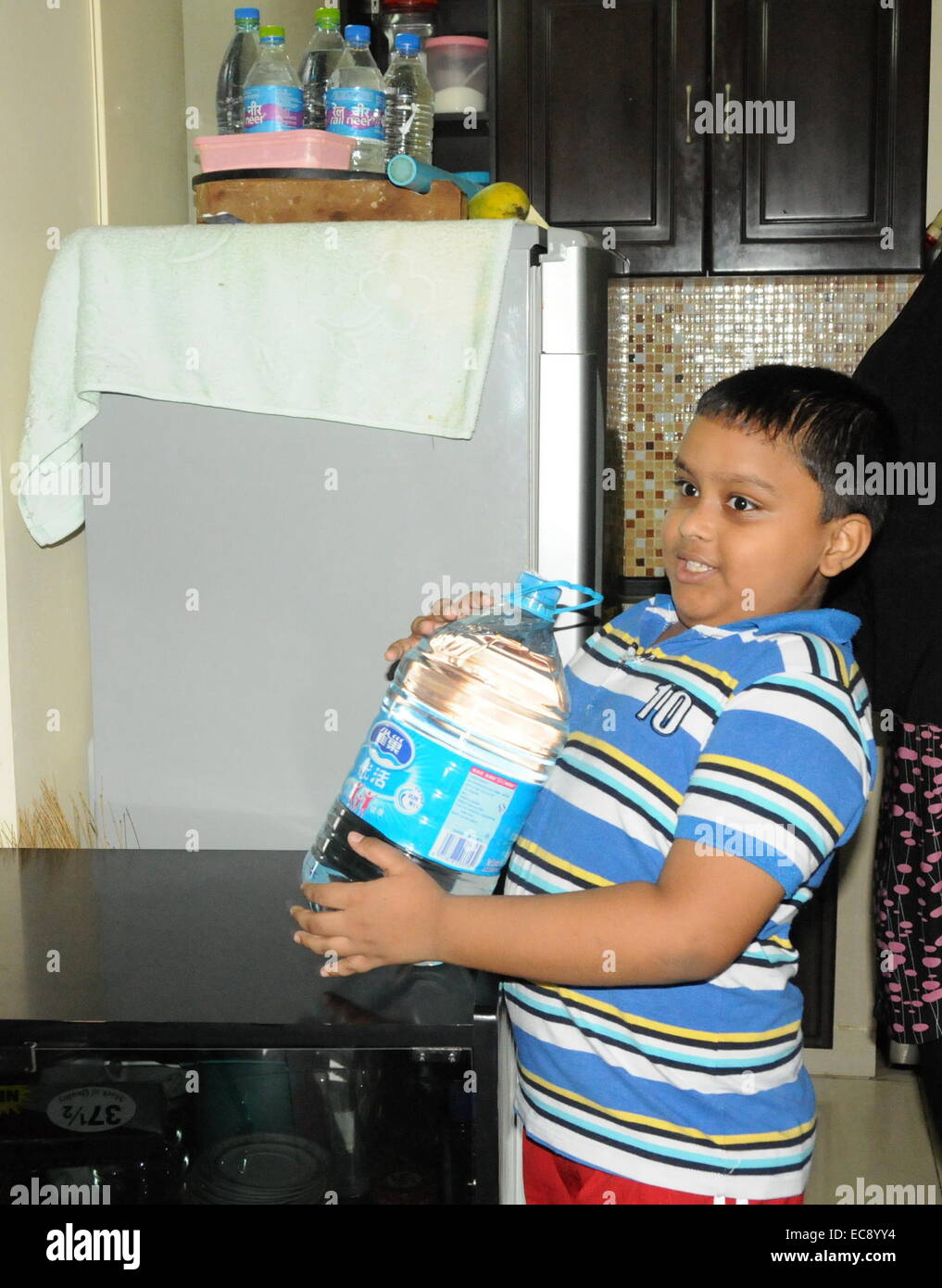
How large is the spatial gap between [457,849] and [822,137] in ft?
6.72

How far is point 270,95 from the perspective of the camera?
4.74 ft

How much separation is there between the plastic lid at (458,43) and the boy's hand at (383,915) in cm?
212

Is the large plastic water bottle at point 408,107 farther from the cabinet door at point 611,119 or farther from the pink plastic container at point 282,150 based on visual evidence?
the cabinet door at point 611,119

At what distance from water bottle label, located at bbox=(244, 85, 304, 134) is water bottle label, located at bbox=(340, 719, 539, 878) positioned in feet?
2.91

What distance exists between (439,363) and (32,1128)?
31.1 inches

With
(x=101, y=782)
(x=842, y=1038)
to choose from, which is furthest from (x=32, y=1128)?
(x=842, y=1038)

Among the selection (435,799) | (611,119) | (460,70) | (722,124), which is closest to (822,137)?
(722,124)

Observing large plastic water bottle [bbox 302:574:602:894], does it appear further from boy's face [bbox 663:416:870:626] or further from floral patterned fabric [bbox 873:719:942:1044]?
floral patterned fabric [bbox 873:719:942:1044]

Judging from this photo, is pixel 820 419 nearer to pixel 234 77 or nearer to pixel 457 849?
pixel 457 849

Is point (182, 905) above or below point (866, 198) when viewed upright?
below

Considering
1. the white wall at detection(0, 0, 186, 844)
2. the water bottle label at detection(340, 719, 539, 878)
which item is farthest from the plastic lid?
the water bottle label at detection(340, 719, 539, 878)

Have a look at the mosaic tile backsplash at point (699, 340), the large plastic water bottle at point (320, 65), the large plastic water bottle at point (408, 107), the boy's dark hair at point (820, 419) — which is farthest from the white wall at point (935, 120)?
the boy's dark hair at point (820, 419)
